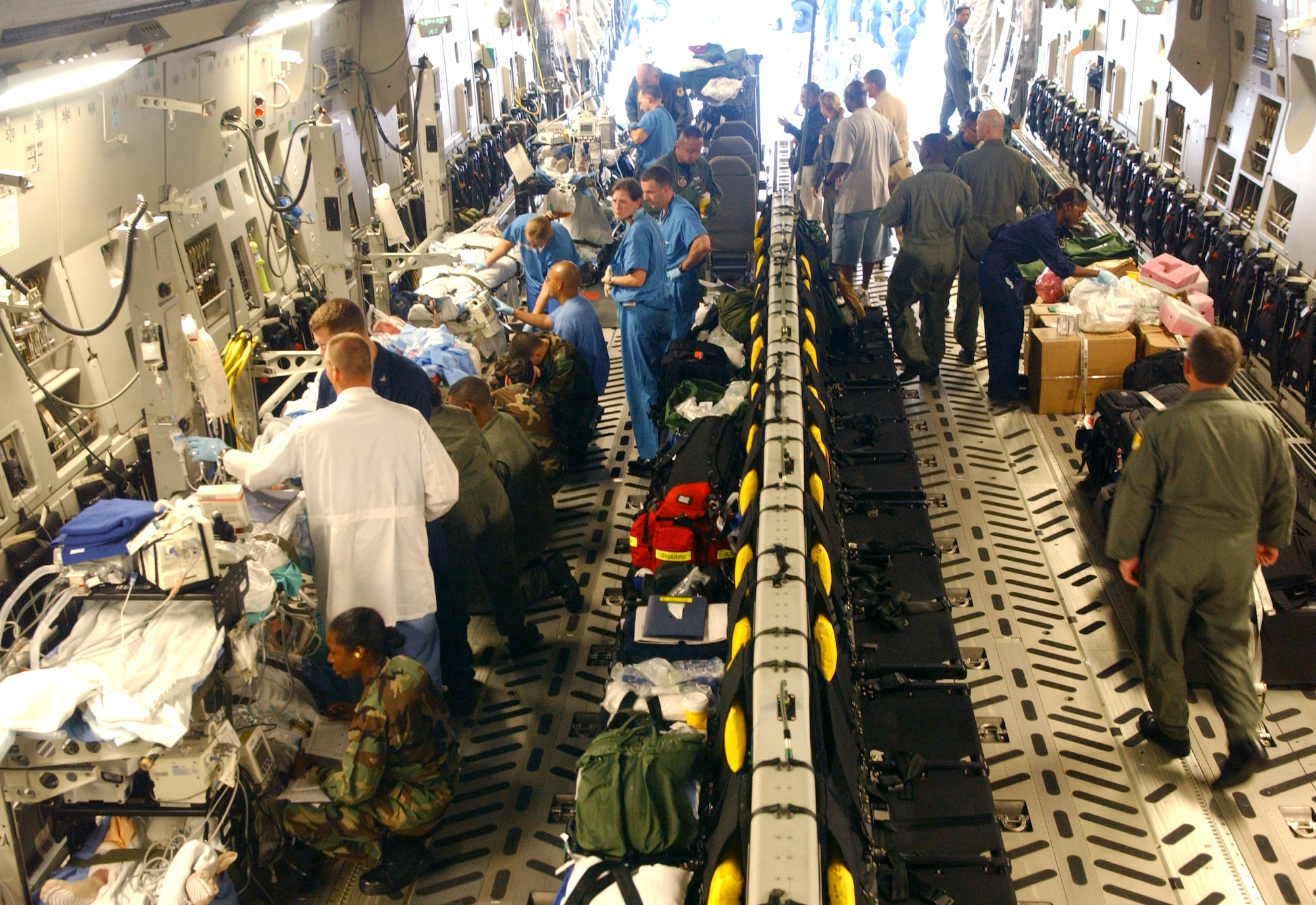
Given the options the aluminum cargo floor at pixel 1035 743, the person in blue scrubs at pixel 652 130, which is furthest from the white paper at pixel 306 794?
the person in blue scrubs at pixel 652 130

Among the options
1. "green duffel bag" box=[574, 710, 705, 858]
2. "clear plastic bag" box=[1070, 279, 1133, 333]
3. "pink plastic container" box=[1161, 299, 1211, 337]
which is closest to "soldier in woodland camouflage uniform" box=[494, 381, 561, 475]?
"green duffel bag" box=[574, 710, 705, 858]

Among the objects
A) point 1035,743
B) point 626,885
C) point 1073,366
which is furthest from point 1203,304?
point 626,885

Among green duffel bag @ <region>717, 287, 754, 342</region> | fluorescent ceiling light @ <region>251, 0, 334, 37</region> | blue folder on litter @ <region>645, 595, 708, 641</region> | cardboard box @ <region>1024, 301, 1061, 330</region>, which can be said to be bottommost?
blue folder on litter @ <region>645, 595, 708, 641</region>

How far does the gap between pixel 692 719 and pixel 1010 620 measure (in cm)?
234

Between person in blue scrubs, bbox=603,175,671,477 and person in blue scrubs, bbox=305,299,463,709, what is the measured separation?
6.95 ft

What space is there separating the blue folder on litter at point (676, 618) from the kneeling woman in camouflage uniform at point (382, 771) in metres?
0.83

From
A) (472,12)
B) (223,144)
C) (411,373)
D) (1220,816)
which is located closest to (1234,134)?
(1220,816)

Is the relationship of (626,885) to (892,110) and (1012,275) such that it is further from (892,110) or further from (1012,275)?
(892,110)

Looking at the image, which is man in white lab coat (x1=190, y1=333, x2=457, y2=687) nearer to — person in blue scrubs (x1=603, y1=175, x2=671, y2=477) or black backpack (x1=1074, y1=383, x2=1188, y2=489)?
person in blue scrubs (x1=603, y1=175, x2=671, y2=477)

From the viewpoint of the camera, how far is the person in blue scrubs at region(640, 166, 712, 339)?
693 centimetres

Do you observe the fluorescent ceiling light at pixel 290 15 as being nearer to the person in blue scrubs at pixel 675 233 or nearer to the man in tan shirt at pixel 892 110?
the person in blue scrubs at pixel 675 233

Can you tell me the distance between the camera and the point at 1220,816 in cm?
417

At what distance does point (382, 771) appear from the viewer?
366 cm

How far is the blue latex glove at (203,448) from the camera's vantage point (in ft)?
13.6
